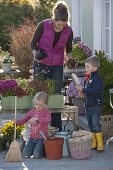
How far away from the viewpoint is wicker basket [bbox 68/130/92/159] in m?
6.77

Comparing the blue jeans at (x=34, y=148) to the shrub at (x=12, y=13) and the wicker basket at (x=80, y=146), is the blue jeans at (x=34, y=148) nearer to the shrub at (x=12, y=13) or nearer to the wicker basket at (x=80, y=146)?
the wicker basket at (x=80, y=146)

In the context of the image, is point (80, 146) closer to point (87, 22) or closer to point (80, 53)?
point (80, 53)

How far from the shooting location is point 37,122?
22.7 ft

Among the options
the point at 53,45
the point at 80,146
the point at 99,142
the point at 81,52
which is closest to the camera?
the point at 80,146

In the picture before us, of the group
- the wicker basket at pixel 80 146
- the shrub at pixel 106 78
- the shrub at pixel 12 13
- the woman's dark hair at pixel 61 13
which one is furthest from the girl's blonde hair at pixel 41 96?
the shrub at pixel 12 13

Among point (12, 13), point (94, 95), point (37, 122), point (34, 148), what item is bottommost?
point (34, 148)

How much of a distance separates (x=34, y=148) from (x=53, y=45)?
156 cm

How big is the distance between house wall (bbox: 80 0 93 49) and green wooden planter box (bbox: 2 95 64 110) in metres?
4.24

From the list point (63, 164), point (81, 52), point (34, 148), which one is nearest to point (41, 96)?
point (34, 148)

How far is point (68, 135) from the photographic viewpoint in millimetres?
7043

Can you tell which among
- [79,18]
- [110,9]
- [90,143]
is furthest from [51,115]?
[79,18]

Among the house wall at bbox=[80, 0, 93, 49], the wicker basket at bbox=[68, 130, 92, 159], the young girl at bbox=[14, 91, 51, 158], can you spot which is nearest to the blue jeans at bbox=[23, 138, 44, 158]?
the young girl at bbox=[14, 91, 51, 158]

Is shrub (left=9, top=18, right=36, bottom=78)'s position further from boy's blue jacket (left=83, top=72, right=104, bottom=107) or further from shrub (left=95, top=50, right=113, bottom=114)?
boy's blue jacket (left=83, top=72, right=104, bottom=107)

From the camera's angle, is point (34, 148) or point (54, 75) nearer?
point (34, 148)
